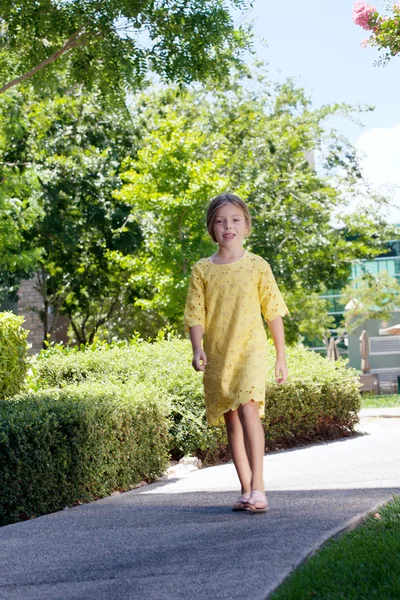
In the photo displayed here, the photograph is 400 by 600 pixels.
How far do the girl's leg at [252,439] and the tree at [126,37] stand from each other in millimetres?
5424

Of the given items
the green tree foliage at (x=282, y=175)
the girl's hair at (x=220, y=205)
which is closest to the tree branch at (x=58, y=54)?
the girl's hair at (x=220, y=205)

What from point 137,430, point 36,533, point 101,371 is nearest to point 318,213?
point 101,371

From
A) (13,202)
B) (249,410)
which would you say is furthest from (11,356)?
(13,202)

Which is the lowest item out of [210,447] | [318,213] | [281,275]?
[210,447]

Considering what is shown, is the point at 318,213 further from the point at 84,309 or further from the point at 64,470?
the point at 64,470

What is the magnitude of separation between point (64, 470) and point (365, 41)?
18.5 feet

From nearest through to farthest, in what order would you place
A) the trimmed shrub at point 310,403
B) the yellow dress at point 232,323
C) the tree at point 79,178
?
the yellow dress at point 232,323
the trimmed shrub at point 310,403
the tree at point 79,178

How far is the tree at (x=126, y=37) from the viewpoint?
10.1 metres

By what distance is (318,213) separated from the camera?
28.5 metres

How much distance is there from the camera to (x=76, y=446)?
21.8 ft

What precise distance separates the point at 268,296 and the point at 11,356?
499cm

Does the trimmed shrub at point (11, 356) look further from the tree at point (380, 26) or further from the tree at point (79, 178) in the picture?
the tree at point (79, 178)

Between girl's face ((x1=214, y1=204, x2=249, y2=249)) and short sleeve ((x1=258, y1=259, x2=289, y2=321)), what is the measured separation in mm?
220

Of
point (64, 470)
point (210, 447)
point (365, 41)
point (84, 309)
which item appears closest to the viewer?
point (64, 470)
